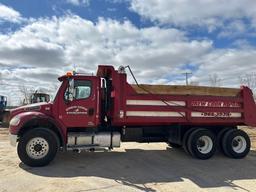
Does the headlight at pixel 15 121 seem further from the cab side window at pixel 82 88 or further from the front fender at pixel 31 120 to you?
the cab side window at pixel 82 88

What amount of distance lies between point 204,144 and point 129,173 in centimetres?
351

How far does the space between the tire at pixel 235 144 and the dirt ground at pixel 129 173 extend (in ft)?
0.99

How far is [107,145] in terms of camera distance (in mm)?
10469

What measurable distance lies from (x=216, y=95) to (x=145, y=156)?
3150 mm

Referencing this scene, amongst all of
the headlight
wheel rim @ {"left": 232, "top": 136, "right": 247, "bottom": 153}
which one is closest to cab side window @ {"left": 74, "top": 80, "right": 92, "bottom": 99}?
the headlight

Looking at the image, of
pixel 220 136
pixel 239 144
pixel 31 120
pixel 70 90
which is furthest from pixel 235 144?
pixel 31 120

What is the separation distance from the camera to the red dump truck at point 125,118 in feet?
32.3

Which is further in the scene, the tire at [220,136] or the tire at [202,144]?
the tire at [220,136]

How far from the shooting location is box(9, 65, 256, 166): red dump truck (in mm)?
9836

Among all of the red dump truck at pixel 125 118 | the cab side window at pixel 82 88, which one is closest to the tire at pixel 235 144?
the red dump truck at pixel 125 118

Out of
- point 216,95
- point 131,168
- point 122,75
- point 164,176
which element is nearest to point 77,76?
point 122,75

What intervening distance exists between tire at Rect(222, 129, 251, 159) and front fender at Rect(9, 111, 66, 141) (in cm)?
547

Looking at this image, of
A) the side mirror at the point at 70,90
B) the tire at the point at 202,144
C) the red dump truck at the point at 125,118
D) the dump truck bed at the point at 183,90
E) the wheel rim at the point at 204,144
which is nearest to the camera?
the red dump truck at the point at 125,118

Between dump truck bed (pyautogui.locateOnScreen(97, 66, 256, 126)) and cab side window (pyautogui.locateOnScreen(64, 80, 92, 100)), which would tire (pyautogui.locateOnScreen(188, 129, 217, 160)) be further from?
cab side window (pyautogui.locateOnScreen(64, 80, 92, 100))
